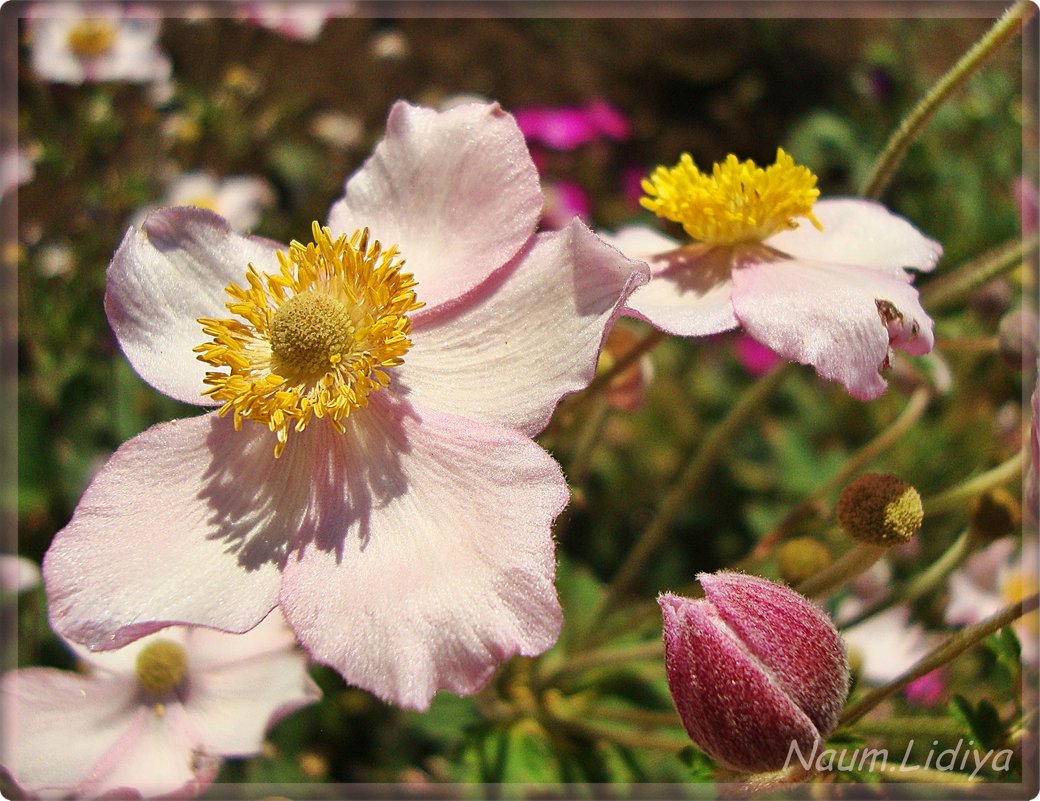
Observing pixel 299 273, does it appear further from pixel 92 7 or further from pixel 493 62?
pixel 493 62

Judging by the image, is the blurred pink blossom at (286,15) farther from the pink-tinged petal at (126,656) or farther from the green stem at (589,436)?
the pink-tinged petal at (126,656)

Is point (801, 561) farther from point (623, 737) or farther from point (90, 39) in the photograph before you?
point (90, 39)

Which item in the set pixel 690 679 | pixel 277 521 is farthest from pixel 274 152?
pixel 690 679

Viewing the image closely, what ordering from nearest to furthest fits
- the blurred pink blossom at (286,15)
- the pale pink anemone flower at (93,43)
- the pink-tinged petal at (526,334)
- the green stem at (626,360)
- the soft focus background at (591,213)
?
the pink-tinged petal at (526,334)
the green stem at (626,360)
the soft focus background at (591,213)
the pale pink anemone flower at (93,43)
the blurred pink blossom at (286,15)

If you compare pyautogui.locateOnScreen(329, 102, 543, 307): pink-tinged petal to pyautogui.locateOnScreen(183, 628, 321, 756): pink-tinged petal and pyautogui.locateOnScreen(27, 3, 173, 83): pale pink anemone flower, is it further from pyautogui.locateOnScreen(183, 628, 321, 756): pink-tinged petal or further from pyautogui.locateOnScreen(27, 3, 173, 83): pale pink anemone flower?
pyautogui.locateOnScreen(27, 3, 173, 83): pale pink anemone flower

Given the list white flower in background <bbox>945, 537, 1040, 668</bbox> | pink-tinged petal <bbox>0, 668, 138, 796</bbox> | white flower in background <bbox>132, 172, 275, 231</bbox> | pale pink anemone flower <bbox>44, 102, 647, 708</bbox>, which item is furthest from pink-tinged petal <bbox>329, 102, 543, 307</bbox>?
white flower in background <bbox>132, 172, 275, 231</bbox>

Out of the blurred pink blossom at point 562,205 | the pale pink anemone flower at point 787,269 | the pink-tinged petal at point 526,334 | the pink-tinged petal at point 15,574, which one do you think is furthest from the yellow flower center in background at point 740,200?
the blurred pink blossom at point 562,205

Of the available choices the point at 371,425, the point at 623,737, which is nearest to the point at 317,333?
the point at 371,425

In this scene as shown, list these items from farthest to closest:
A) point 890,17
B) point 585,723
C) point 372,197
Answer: point 890,17, point 585,723, point 372,197
